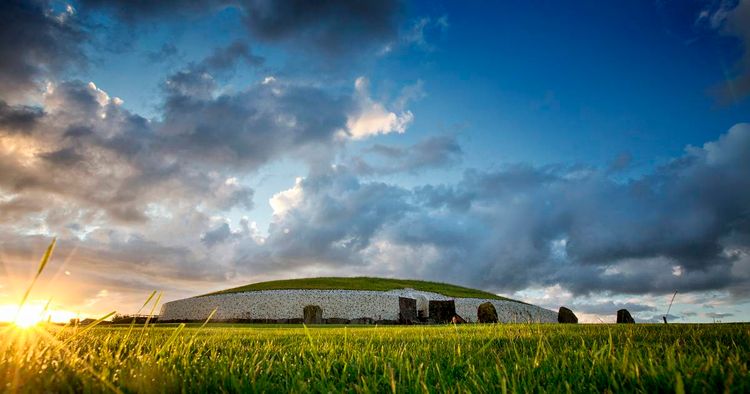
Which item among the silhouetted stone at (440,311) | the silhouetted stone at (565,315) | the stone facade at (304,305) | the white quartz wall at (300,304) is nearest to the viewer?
the silhouetted stone at (440,311)

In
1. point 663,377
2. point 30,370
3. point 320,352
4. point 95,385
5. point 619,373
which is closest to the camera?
point 95,385

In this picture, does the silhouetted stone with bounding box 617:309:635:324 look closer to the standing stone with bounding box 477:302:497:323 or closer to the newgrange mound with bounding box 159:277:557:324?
the standing stone with bounding box 477:302:497:323

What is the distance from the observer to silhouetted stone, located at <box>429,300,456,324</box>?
2014 centimetres

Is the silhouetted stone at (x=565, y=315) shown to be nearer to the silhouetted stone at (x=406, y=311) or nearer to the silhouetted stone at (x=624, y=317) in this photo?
the silhouetted stone at (x=624, y=317)

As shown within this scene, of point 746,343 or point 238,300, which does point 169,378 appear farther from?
point 238,300

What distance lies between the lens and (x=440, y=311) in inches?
799

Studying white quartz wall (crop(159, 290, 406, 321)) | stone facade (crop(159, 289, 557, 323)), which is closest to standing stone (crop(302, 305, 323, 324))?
stone facade (crop(159, 289, 557, 323))

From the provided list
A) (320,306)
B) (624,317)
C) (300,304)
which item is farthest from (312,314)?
(300,304)

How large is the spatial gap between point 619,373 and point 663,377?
0.85 feet

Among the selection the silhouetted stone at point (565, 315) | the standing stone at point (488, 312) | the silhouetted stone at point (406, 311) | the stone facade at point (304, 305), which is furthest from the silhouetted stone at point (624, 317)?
the stone facade at point (304, 305)

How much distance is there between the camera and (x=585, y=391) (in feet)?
7.38

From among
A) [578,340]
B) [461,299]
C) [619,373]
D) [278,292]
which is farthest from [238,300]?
[619,373]

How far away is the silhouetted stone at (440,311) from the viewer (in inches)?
793

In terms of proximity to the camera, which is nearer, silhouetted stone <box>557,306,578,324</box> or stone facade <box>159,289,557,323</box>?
silhouetted stone <box>557,306,578,324</box>
